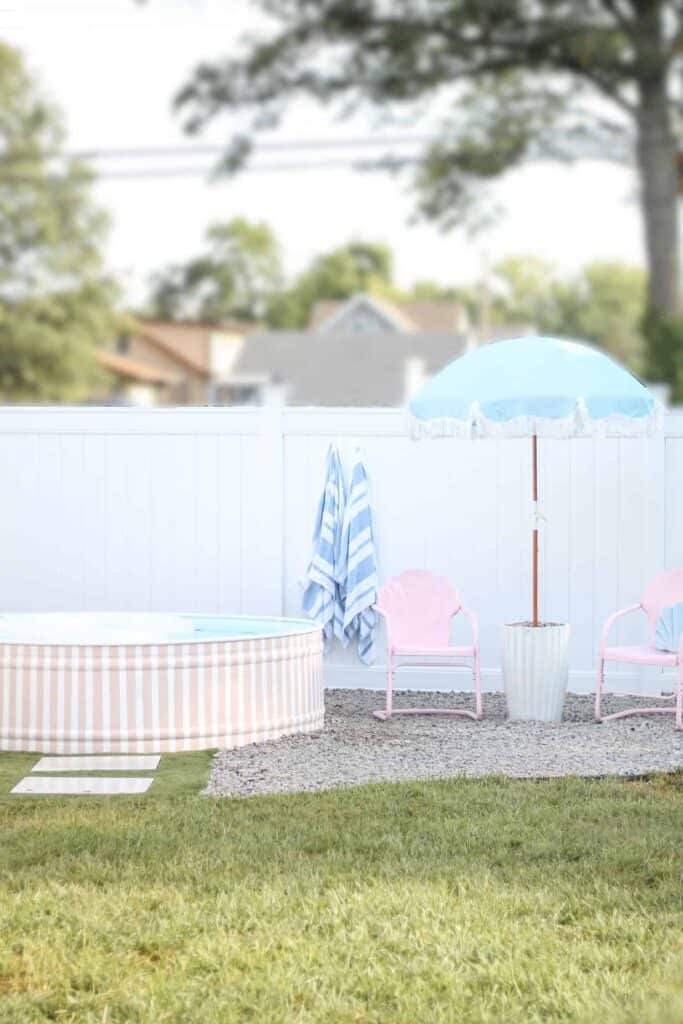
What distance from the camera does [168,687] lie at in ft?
22.9

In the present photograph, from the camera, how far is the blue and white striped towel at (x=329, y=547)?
8859mm

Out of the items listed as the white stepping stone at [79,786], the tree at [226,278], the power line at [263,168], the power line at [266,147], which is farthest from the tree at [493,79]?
the white stepping stone at [79,786]

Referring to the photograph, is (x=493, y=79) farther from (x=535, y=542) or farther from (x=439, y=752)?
(x=439, y=752)

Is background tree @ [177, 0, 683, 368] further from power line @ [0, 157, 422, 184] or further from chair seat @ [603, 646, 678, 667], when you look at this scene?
chair seat @ [603, 646, 678, 667]

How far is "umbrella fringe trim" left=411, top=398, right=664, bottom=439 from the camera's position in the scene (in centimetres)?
760

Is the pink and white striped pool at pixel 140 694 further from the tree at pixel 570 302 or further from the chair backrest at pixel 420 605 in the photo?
the tree at pixel 570 302

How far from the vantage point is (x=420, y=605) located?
8367mm

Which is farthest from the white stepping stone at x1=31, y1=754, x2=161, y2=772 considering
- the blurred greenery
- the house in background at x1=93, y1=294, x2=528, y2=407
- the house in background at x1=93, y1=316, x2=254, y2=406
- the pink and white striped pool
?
the house in background at x1=93, y1=316, x2=254, y2=406

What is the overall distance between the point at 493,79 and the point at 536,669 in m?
15.3

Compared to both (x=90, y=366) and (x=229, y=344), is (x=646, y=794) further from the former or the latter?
(x=229, y=344)

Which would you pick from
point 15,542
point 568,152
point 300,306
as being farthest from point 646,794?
point 300,306

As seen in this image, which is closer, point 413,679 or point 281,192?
point 413,679

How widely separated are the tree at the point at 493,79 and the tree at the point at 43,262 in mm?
15165

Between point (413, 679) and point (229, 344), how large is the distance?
44.0 m
